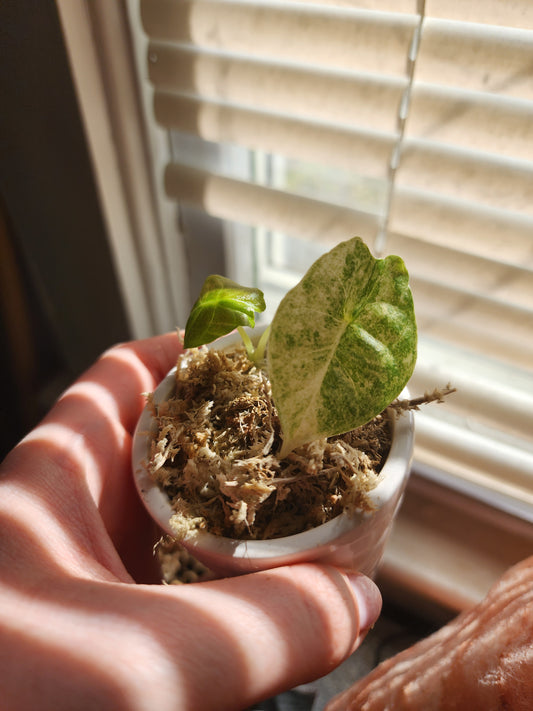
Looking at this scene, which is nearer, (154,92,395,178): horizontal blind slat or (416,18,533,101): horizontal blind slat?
(416,18,533,101): horizontal blind slat

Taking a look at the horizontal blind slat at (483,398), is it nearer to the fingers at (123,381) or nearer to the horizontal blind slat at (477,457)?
the horizontal blind slat at (477,457)

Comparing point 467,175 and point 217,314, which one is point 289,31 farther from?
point 217,314

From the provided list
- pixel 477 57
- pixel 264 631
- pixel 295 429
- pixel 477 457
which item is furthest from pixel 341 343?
pixel 477 457

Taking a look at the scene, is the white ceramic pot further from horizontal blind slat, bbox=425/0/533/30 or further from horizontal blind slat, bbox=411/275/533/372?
horizontal blind slat, bbox=425/0/533/30

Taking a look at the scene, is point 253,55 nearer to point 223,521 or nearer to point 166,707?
point 223,521

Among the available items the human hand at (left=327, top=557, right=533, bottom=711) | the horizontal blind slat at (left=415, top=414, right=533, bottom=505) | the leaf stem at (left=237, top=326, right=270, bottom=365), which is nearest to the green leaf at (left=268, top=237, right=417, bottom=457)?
the leaf stem at (left=237, top=326, right=270, bottom=365)
